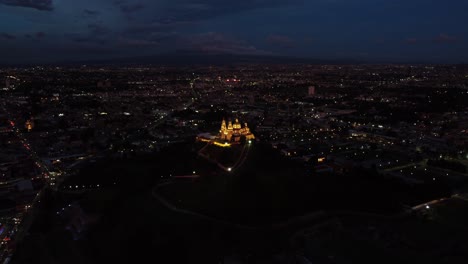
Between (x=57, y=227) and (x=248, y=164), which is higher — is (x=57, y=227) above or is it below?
below

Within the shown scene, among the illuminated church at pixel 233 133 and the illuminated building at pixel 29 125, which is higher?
the illuminated church at pixel 233 133

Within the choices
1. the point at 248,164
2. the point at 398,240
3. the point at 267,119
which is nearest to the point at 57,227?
the point at 248,164

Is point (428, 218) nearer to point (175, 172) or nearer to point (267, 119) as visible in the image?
point (175, 172)

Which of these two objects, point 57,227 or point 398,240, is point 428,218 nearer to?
point 398,240

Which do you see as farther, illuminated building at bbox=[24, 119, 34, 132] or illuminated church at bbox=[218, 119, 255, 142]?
illuminated building at bbox=[24, 119, 34, 132]

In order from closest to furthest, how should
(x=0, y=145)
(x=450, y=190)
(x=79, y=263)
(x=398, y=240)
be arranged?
1. (x=79, y=263)
2. (x=398, y=240)
3. (x=450, y=190)
4. (x=0, y=145)

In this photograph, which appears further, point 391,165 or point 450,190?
point 391,165

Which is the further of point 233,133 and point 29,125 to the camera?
point 29,125

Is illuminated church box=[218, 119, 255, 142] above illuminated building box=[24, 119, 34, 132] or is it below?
above

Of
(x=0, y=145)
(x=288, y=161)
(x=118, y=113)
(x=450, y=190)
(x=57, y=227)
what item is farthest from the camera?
(x=118, y=113)

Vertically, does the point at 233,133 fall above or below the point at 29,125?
above

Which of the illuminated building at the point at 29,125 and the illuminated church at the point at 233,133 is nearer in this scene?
the illuminated church at the point at 233,133
